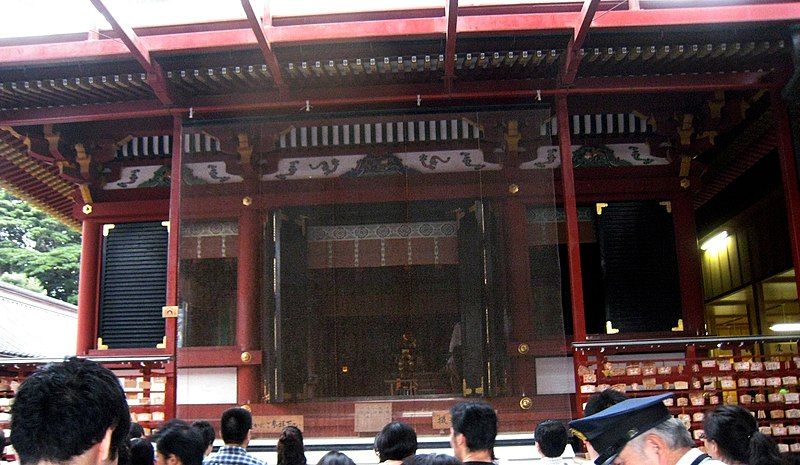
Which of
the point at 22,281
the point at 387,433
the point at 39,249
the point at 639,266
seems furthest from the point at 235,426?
the point at 39,249

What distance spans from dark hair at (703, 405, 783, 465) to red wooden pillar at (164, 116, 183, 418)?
522cm

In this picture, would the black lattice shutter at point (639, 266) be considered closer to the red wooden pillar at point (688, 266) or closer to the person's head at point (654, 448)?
the red wooden pillar at point (688, 266)

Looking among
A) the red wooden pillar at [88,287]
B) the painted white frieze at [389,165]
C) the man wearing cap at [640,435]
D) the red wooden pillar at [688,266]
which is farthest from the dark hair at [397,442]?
the red wooden pillar at [88,287]

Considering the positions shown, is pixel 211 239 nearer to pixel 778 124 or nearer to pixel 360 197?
pixel 360 197

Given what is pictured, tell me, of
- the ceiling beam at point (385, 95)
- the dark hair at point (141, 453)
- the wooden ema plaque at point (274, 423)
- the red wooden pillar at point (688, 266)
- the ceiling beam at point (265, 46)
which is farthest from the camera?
the red wooden pillar at point (688, 266)

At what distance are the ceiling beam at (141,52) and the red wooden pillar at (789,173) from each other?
6.35 m

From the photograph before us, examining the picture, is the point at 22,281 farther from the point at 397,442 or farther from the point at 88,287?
the point at 397,442

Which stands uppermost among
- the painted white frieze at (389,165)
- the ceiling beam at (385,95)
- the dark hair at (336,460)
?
the ceiling beam at (385,95)

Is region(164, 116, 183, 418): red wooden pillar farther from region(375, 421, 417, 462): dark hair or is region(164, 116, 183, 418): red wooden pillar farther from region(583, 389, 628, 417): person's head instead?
region(583, 389, 628, 417): person's head

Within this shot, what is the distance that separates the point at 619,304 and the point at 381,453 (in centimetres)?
595

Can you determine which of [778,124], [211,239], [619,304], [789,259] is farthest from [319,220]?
[789,259]

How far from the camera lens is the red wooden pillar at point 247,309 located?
8.77 m

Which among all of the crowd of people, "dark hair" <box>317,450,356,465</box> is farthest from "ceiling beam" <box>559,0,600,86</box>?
"dark hair" <box>317,450,356,465</box>

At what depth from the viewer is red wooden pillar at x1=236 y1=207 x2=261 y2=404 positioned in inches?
345
